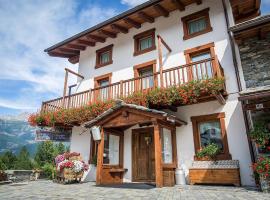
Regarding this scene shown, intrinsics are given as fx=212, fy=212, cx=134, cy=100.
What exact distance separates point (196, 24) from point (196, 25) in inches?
2.2

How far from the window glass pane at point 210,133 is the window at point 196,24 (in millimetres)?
4128

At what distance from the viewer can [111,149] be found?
9.09 meters

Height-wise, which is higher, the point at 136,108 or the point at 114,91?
the point at 114,91

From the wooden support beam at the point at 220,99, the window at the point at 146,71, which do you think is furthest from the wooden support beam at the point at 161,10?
the wooden support beam at the point at 220,99

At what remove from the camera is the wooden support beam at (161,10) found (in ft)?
33.2

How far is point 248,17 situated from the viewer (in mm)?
10320

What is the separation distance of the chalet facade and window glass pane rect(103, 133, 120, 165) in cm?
4

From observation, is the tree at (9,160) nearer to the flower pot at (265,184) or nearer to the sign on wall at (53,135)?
the sign on wall at (53,135)

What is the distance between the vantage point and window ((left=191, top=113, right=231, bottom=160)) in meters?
7.75

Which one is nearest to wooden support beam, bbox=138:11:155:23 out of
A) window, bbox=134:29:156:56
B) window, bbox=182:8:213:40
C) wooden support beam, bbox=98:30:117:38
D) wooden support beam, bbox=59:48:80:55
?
window, bbox=134:29:156:56

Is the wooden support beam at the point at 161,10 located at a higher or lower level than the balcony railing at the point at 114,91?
higher

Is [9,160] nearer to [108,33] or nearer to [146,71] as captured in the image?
[108,33]

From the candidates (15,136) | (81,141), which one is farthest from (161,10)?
(15,136)

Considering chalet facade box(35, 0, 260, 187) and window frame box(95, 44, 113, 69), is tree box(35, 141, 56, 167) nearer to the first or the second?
chalet facade box(35, 0, 260, 187)
